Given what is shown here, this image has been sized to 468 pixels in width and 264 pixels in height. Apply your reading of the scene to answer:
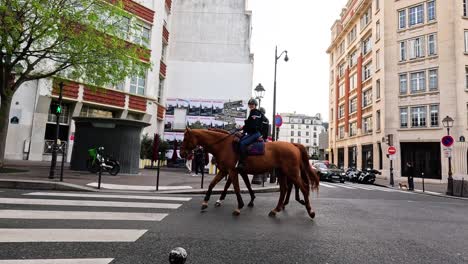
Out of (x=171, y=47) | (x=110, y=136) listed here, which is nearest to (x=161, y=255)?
(x=110, y=136)

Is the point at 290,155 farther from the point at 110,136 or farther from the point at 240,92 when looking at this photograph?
the point at 240,92

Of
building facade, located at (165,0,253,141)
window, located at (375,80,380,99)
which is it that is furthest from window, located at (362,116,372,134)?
building facade, located at (165,0,253,141)

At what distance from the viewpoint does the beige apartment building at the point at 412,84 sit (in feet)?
97.3

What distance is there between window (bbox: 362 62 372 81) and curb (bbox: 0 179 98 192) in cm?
3762

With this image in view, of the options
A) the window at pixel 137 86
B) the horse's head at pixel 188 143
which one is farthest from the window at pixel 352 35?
the horse's head at pixel 188 143

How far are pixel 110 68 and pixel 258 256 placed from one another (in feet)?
42.6

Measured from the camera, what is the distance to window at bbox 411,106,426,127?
3145 cm

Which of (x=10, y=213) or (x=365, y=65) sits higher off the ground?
(x=365, y=65)

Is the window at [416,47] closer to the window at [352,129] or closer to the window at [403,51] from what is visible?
the window at [403,51]

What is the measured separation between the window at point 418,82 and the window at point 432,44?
223 centimetres

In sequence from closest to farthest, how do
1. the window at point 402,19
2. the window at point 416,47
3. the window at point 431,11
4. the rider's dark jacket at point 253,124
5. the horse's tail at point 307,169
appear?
the rider's dark jacket at point 253,124 < the horse's tail at point 307,169 < the window at point 431,11 < the window at point 416,47 < the window at point 402,19

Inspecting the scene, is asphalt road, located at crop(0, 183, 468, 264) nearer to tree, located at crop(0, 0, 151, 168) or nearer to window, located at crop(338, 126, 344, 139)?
tree, located at crop(0, 0, 151, 168)

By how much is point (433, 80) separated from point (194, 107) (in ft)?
89.1

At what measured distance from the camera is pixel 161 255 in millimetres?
3727
